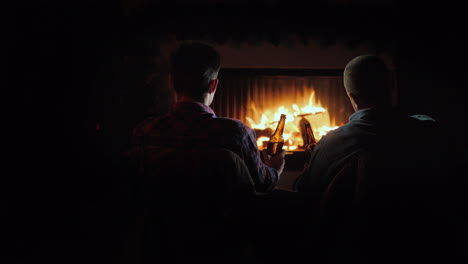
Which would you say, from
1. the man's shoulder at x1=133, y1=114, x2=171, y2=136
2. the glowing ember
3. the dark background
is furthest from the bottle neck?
the dark background

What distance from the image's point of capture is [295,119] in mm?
2668

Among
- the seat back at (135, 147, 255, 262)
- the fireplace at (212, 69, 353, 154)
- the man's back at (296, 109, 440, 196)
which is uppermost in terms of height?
the fireplace at (212, 69, 353, 154)

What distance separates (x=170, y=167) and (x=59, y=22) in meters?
2.11

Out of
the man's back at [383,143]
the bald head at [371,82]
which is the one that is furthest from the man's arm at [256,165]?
the bald head at [371,82]

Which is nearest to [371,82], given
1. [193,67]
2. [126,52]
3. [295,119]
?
[193,67]

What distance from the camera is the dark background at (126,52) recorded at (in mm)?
2390

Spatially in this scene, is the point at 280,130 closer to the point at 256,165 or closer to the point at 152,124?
the point at 256,165

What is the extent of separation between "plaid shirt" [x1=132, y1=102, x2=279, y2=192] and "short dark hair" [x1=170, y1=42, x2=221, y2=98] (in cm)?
8

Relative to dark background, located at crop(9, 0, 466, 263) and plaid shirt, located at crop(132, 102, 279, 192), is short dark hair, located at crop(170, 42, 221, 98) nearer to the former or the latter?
plaid shirt, located at crop(132, 102, 279, 192)

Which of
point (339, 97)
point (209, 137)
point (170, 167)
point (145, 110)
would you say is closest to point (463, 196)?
point (209, 137)

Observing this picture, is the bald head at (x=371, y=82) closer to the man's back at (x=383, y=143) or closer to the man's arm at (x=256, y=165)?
the man's back at (x=383, y=143)

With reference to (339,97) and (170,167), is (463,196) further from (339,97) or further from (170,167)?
(339,97)

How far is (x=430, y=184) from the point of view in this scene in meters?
1.13

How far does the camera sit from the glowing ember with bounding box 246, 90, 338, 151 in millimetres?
2645
